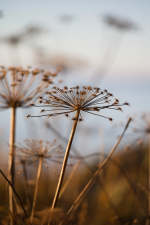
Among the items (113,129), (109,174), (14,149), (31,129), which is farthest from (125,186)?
(14,149)

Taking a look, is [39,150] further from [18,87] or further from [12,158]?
[18,87]

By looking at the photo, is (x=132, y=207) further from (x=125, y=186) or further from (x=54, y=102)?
(x=54, y=102)

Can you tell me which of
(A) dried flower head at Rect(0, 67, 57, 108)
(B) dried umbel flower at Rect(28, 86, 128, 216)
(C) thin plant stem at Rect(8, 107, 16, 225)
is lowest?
(C) thin plant stem at Rect(8, 107, 16, 225)

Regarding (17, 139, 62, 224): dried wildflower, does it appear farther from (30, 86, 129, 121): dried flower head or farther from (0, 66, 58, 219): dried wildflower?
(30, 86, 129, 121): dried flower head

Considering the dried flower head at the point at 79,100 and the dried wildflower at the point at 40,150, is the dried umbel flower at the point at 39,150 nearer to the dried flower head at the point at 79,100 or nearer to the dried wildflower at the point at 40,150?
the dried wildflower at the point at 40,150

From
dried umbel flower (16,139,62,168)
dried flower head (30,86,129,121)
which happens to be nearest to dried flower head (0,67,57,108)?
dried umbel flower (16,139,62,168)

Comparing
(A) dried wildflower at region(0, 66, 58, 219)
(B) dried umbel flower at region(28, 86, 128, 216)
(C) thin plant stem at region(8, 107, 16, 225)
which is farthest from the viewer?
(A) dried wildflower at region(0, 66, 58, 219)
